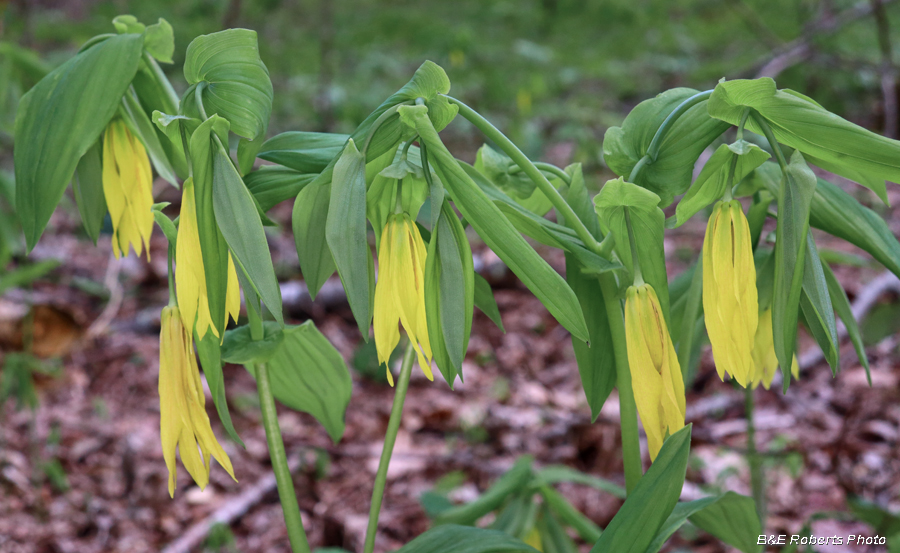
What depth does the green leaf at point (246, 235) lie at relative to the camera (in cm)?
60

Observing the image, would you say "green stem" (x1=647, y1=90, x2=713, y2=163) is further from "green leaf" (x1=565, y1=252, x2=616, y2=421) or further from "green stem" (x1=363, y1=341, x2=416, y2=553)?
"green stem" (x1=363, y1=341, x2=416, y2=553)

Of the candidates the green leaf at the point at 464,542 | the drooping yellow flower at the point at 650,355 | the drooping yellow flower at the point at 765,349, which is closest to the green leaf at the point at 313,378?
Result: the green leaf at the point at 464,542

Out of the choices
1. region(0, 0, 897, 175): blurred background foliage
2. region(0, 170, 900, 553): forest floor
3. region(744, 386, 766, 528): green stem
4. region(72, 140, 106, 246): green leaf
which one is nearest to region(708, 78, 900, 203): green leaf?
region(744, 386, 766, 528): green stem

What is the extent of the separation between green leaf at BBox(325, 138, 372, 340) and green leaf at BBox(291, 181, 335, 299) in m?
0.06

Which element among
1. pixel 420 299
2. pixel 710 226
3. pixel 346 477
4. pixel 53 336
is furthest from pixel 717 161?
pixel 53 336

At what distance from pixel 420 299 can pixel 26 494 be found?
5.34 feet

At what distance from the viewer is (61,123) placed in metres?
0.73

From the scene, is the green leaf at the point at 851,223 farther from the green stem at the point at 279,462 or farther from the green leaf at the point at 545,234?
the green stem at the point at 279,462

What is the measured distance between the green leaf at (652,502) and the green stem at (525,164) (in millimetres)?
236

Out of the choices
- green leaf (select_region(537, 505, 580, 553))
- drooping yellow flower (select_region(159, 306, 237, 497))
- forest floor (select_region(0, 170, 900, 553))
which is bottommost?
forest floor (select_region(0, 170, 900, 553))

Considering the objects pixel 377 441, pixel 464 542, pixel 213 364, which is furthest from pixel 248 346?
pixel 377 441

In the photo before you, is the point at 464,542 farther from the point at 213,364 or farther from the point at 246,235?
the point at 246,235

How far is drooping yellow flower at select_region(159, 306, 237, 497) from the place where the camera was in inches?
27.9

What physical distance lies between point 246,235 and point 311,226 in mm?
84
